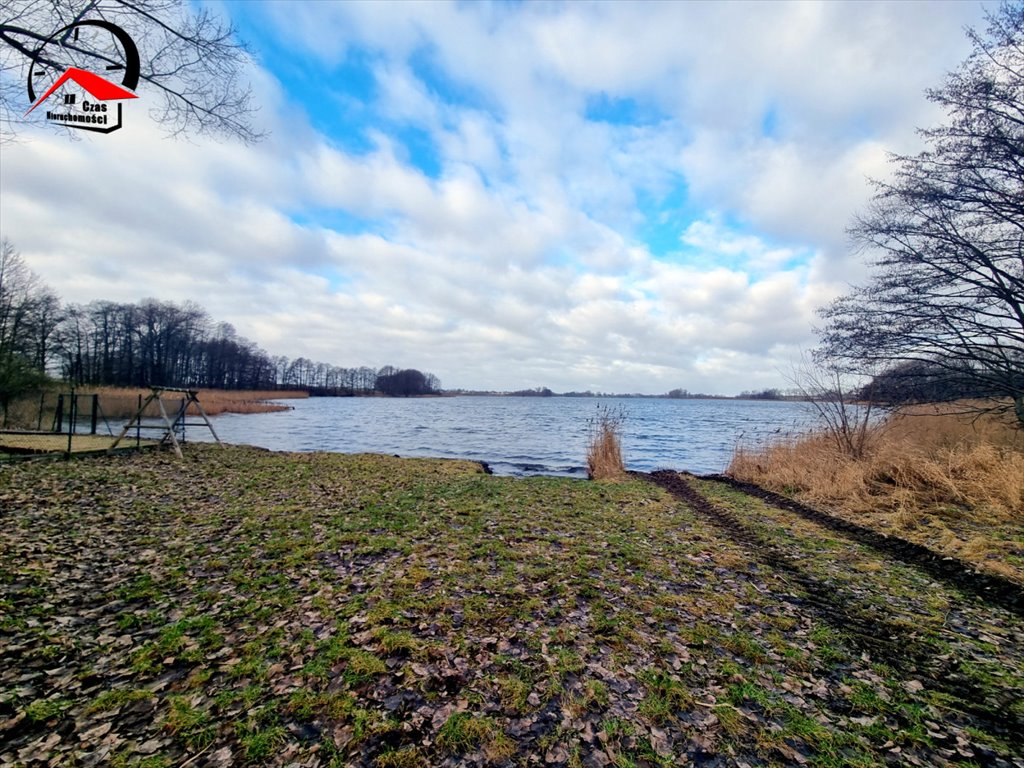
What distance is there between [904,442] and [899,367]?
2.12m

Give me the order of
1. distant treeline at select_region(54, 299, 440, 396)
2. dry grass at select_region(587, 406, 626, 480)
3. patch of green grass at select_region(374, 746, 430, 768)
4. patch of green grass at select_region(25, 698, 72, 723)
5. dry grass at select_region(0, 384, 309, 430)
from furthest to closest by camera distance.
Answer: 1. distant treeline at select_region(54, 299, 440, 396)
2. dry grass at select_region(0, 384, 309, 430)
3. dry grass at select_region(587, 406, 626, 480)
4. patch of green grass at select_region(25, 698, 72, 723)
5. patch of green grass at select_region(374, 746, 430, 768)

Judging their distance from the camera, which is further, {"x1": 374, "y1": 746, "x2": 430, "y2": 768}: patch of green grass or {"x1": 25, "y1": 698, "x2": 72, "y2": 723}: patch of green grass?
{"x1": 25, "y1": 698, "x2": 72, "y2": 723}: patch of green grass

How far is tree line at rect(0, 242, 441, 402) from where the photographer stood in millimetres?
24141

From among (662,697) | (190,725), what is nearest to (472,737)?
(662,697)

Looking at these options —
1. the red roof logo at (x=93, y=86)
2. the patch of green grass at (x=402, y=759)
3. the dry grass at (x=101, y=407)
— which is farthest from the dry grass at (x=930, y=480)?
the dry grass at (x=101, y=407)

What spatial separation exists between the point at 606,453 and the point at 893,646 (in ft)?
39.8

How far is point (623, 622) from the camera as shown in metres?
4.44

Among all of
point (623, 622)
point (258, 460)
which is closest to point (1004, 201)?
point (623, 622)

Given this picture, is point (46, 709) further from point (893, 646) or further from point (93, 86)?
point (893, 646)

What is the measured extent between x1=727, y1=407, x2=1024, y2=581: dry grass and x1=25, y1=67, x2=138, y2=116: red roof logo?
42.7 feet

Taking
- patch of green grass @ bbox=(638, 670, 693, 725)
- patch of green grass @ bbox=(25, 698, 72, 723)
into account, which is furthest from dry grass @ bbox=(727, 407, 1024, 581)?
patch of green grass @ bbox=(25, 698, 72, 723)

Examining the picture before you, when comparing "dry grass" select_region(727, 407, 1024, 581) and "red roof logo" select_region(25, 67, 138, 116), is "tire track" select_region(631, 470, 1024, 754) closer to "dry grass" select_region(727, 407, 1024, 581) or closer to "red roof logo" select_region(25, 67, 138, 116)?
"dry grass" select_region(727, 407, 1024, 581)

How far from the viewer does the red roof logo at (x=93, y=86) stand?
5055 millimetres

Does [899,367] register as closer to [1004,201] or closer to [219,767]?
[1004,201]
